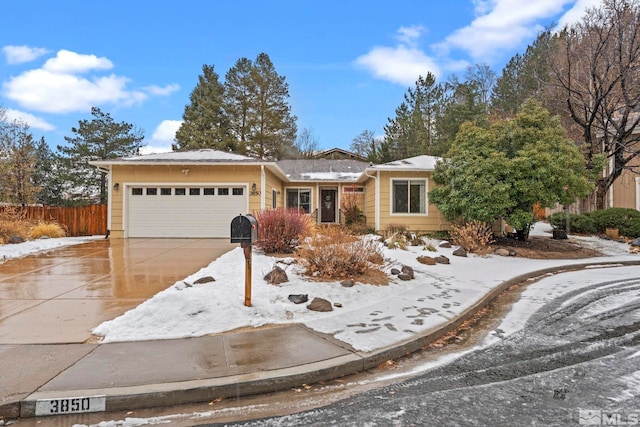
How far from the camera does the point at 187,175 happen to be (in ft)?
46.2

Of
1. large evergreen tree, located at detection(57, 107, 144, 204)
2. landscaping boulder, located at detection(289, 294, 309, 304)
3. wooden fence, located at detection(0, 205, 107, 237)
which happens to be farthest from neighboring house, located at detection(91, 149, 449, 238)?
large evergreen tree, located at detection(57, 107, 144, 204)

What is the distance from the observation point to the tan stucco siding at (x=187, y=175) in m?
14.0

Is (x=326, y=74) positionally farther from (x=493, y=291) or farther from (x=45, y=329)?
(x=45, y=329)

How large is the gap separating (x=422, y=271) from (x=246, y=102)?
24.4 m

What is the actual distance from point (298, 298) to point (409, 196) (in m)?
10.5

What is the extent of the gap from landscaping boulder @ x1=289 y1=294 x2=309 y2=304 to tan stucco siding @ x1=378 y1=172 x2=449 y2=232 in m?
9.91

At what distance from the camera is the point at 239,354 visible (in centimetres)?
356

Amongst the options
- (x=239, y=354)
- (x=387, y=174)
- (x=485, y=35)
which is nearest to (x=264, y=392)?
(x=239, y=354)

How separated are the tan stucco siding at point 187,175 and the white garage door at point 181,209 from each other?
0.75ft

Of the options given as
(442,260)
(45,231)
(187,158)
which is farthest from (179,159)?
(442,260)

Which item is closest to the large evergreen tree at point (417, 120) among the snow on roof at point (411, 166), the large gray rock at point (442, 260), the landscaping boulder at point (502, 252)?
the snow on roof at point (411, 166)

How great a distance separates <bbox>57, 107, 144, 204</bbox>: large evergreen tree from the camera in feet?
85.1

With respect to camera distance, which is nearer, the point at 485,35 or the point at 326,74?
the point at 485,35

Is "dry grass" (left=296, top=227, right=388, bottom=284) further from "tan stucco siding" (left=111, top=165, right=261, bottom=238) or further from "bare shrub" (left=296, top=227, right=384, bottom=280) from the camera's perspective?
"tan stucco siding" (left=111, top=165, right=261, bottom=238)
